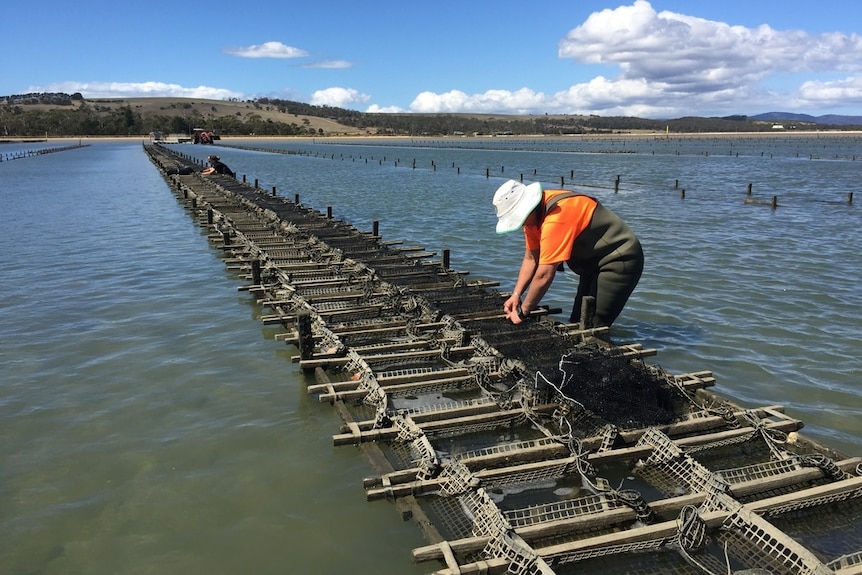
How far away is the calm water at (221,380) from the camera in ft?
16.9

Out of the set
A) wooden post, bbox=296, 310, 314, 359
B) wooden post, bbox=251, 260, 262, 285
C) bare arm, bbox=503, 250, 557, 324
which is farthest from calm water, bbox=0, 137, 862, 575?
bare arm, bbox=503, 250, 557, 324

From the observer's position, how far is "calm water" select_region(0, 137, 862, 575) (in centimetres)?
514

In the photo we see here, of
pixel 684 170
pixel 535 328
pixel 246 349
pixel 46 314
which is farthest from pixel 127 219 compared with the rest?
pixel 684 170

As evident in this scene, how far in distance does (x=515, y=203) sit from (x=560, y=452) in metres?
2.70

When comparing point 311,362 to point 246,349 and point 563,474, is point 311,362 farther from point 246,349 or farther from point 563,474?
point 563,474

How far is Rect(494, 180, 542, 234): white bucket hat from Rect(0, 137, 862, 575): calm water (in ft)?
10.0

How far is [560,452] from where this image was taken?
19.2 ft

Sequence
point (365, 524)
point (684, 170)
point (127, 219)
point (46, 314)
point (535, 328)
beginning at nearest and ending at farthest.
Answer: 1. point (365, 524)
2. point (535, 328)
3. point (46, 314)
4. point (127, 219)
5. point (684, 170)

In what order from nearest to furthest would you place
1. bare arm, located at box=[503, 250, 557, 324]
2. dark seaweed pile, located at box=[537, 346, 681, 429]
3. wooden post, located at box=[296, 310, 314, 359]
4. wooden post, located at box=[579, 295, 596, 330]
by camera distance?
dark seaweed pile, located at box=[537, 346, 681, 429]
bare arm, located at box=[503, 250, 557, 324]
wooden post, located at box=[296, 310, 314, 359]
wooden post, located at box=[579, 295, 596, 330]

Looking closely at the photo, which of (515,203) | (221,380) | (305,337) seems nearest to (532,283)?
(515,203)

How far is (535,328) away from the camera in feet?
28.6

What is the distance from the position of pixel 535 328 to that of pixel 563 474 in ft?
10.5

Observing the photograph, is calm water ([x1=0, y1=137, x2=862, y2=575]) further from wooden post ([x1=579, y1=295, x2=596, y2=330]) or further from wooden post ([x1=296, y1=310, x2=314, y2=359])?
wooden post ([x1=579, y1=295, x2=596, y2=330])

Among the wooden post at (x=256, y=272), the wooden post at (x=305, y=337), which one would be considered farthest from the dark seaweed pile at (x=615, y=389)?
the wooden post at (x=256, y=272)
